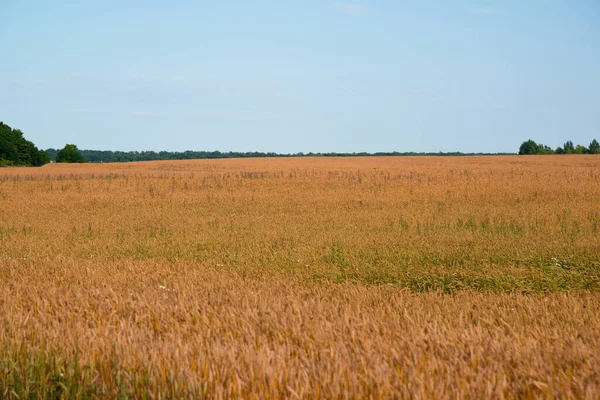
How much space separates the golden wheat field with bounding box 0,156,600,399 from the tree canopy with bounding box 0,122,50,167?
81.3 meters

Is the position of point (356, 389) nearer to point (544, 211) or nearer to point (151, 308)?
point (151, 308)

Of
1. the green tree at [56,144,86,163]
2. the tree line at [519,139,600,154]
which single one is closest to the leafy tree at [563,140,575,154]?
the tree line at [519,139,600,154]

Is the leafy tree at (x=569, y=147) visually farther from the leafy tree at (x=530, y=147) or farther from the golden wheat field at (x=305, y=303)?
the golden wheat field at (x=305, y=303)

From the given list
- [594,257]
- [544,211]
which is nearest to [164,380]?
Result: [594,257]

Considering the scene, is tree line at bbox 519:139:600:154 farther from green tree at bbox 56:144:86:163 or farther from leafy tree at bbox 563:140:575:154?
green tree at bbox 56:144:86:163

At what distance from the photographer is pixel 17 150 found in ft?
307

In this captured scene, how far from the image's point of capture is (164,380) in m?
3.08

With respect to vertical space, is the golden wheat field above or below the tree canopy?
below

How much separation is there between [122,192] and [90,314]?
20.3 meters

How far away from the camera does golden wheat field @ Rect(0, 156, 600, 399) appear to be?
10.3 feet

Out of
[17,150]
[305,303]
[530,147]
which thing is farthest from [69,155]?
[305,303]

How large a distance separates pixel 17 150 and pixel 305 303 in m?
102

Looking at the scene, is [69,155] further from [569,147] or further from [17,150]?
[569,147]

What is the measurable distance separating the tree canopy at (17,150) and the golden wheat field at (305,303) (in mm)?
81318
